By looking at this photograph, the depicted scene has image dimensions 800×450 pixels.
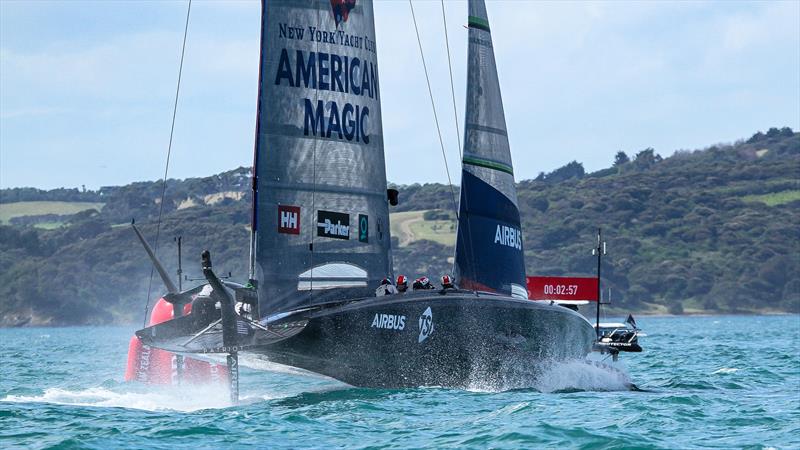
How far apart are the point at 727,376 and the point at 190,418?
562 inches

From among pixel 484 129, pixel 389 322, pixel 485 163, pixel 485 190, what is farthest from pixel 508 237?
pixel 389 322

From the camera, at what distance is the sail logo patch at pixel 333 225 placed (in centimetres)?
2178

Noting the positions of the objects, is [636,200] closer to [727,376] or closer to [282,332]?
[727,376]

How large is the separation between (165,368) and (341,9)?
269 inches

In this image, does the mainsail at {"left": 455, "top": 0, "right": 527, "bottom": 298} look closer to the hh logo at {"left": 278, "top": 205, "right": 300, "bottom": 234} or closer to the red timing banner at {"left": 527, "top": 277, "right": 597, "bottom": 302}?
the red timing banner at {"left": 527, "top": 277, "right": 597, "bottom": 302}

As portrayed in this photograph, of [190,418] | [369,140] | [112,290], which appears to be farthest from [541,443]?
[112,290]

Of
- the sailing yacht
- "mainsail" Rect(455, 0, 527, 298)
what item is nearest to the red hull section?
the sailing yacht

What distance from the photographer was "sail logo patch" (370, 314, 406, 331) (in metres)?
20.4

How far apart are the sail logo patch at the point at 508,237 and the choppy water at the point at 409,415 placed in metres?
2.37

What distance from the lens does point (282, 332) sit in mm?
20312

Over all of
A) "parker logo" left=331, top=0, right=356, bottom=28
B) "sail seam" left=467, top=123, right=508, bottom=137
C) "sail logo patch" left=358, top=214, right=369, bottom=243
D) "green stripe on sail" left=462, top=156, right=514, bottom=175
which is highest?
"parker logo" left=331, top=0, right=356, bottom=28

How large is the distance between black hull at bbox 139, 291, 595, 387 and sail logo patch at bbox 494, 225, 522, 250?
199cm

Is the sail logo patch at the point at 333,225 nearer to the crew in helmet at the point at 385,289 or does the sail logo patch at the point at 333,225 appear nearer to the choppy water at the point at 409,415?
the crew in helmet at the point at 385,289

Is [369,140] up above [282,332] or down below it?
above
